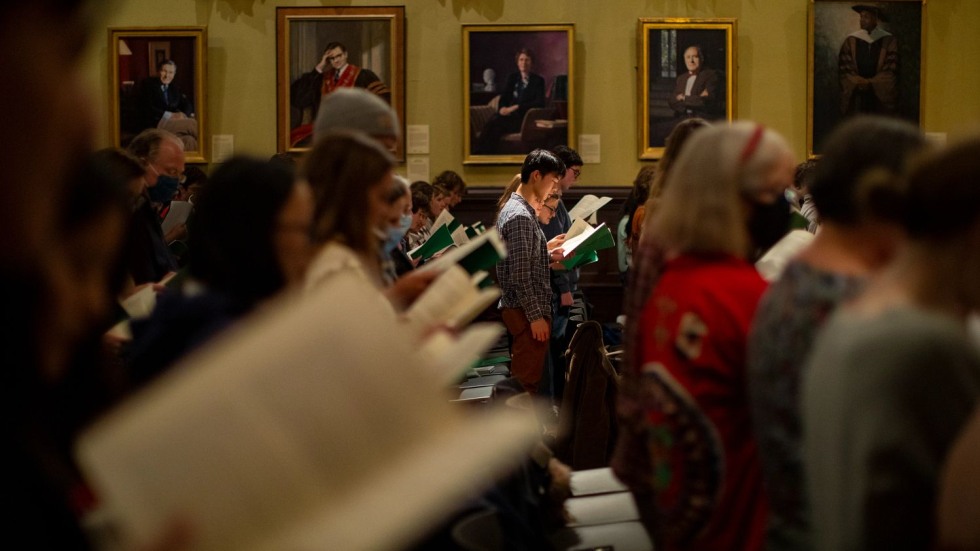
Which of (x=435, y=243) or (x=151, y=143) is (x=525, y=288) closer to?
(x=435, y=243)

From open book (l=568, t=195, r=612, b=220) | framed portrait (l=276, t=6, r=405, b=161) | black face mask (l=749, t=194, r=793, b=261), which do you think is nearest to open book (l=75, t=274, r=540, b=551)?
black face mask (l=749, t=194, r=793, b=261)

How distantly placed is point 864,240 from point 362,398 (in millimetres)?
1262

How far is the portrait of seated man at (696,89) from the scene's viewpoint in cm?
1086

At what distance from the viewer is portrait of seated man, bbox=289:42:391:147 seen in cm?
1090

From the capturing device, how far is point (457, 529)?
8.61 feet

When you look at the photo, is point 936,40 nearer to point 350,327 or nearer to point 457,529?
point 457,529

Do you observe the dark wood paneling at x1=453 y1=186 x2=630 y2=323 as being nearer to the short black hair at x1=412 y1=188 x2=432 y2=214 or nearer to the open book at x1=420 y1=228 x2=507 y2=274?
the short black hair at x1=412 y1=188 x2=432 y2=214

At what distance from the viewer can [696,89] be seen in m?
10.9

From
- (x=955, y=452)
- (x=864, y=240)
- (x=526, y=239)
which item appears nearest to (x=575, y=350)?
(x=526, y=239)

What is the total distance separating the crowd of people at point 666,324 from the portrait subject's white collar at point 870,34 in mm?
8447

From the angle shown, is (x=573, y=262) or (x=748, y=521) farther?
(x=573, y=262)

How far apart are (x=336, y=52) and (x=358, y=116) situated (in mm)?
7588

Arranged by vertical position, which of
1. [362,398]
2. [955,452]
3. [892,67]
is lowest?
[955,452]

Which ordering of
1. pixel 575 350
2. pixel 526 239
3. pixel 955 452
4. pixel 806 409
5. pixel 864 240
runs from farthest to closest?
pixel 526 239
pixel 575 350
pixel 864 240
pixel 806 409
pixel 955 452
